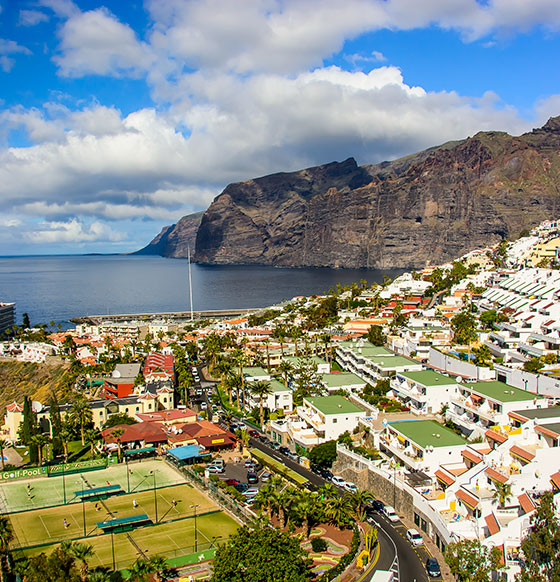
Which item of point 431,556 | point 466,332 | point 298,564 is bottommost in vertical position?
point 431,556

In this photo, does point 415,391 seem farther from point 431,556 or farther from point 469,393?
point 431,556

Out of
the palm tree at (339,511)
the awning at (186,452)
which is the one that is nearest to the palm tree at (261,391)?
the awning at (186,452)

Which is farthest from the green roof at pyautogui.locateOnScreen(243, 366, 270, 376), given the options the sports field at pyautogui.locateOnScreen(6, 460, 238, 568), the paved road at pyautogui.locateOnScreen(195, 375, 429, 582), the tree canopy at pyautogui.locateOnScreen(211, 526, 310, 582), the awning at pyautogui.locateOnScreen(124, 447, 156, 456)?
the tree canopy at pyautogui.locateOnScreen(211, 526, 310, 582)

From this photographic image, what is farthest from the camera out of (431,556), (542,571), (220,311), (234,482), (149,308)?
(149,308)

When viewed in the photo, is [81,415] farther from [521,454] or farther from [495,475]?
[521,454]

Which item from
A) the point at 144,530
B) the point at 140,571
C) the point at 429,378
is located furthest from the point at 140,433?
the point at 429,378

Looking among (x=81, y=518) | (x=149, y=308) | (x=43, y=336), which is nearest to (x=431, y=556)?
(x=81, y=518)

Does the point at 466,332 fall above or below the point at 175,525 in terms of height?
above
